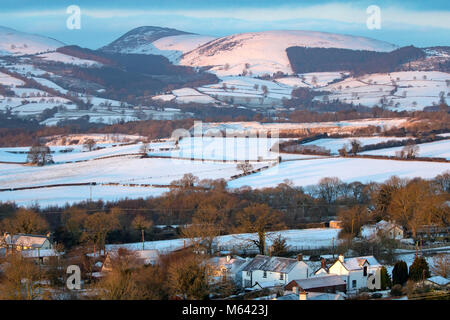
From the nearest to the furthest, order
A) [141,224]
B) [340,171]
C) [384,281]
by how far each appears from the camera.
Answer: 1. [384,281]
2. [141,224]
3. [340,171]

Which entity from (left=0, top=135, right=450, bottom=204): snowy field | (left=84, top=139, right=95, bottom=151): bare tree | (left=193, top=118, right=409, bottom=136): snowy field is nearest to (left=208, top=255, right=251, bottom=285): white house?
(left=0, top=135, right=450, bottom=204): snowy field

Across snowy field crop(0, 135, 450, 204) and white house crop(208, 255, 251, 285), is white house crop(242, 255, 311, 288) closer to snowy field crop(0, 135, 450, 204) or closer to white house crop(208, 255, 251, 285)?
white house crop(208, 255, 251, 285)

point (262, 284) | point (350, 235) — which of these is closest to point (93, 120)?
point (350, 235)

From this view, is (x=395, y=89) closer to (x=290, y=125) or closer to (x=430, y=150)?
(x=290, y=125)

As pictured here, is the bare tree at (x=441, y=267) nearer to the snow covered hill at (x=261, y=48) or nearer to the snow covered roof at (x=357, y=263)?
the snow covered roof at (x=357, y=263)

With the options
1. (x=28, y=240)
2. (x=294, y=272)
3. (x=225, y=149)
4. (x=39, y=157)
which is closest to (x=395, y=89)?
(x=225, y=149)
